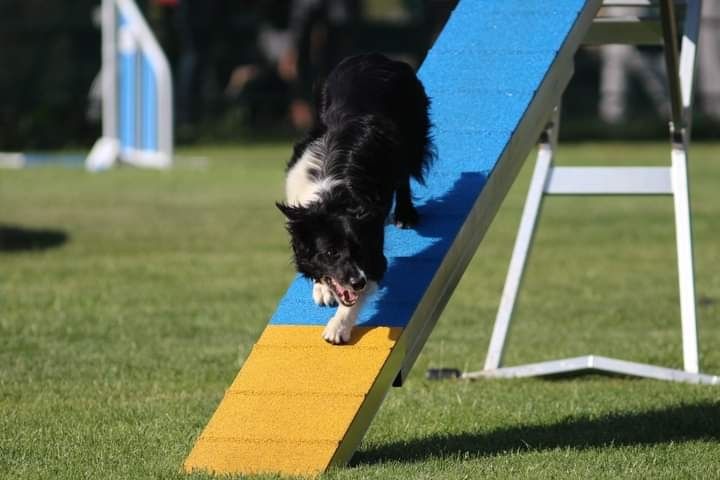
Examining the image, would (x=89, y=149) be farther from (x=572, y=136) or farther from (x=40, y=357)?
(x=40, y=357)

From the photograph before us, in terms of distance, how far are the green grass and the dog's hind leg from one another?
922 mm

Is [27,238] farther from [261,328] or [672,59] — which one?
[672,59]

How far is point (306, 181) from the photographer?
569cm

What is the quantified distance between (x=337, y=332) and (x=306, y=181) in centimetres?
64

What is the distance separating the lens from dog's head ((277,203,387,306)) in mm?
5402

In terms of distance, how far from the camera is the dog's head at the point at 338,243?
5402mm

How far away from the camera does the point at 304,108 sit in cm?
3234

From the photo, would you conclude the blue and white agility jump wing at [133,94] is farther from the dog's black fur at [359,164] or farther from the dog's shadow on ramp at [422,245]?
the dog's shadow on ramp at [422,245]

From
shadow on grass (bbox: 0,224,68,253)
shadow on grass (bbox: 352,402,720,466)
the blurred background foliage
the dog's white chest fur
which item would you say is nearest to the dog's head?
the dog's white chest fur

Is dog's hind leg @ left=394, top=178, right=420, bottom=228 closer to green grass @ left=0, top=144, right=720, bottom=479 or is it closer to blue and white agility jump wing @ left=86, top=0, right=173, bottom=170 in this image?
green grass @ left=0, top=144, right=720, bottom=479

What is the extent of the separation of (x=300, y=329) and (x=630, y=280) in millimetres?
6247

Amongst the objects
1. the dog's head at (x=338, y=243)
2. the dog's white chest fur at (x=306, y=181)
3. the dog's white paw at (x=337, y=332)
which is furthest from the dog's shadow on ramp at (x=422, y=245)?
the dog's white chest fur at (x=306, y=181)

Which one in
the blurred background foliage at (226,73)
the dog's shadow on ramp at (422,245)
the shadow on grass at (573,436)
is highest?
the dog's shadow on ramp at (422,245)

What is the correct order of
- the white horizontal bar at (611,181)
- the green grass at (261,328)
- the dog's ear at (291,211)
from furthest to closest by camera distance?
the white horizontal bar at (611,181) < the green grass at (261,328) < the dog's ear at (291,211)
